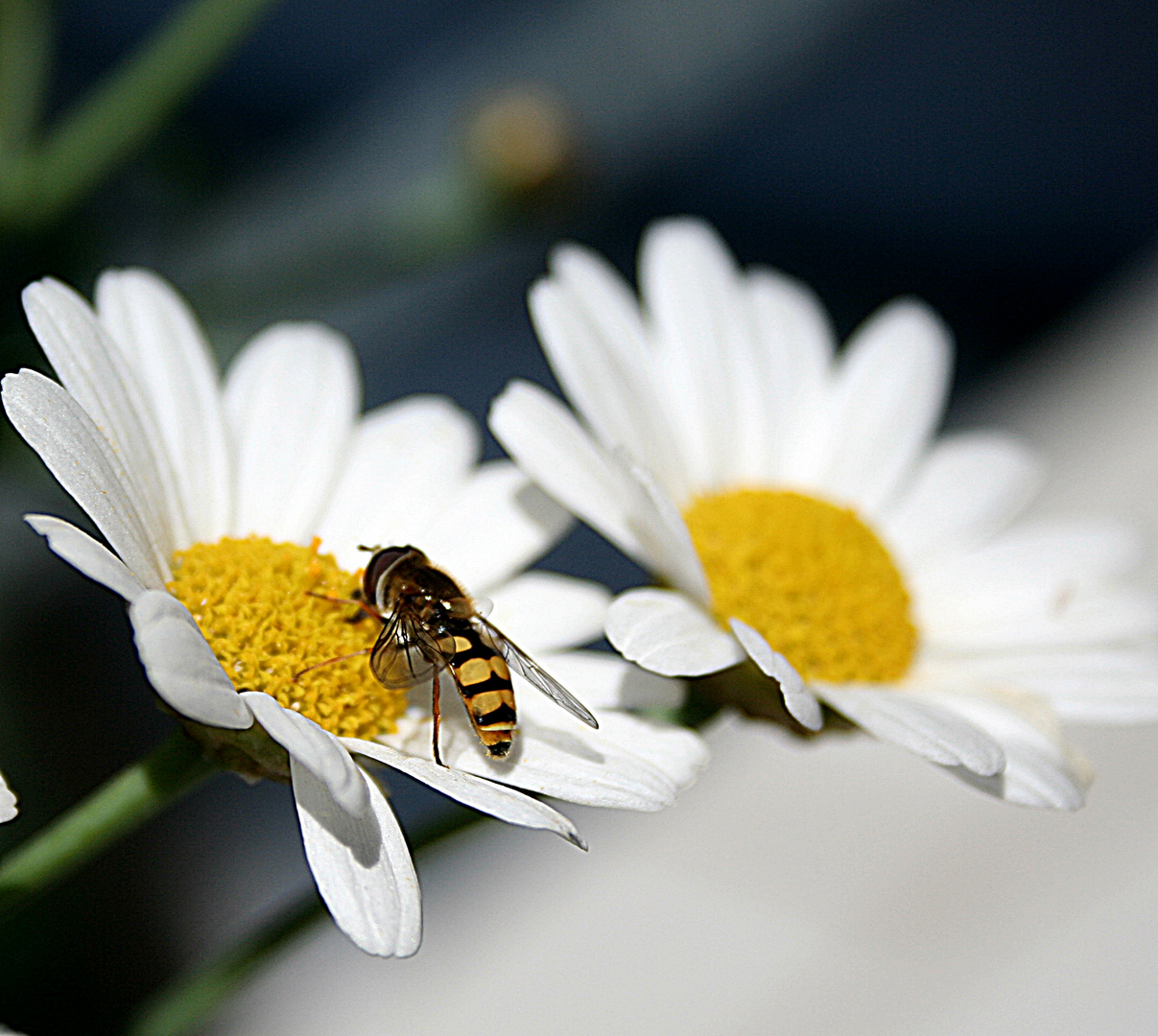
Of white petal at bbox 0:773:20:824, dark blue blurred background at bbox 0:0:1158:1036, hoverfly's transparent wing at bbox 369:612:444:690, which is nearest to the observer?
white petal at bbox 0:773:20:824

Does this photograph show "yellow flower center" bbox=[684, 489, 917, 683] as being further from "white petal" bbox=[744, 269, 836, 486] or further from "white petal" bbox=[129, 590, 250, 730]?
"white petal" bbox=[129, 590, 250, 730]

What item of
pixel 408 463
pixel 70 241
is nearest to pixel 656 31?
pixel 70 241

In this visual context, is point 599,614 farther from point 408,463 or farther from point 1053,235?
point 1053,235

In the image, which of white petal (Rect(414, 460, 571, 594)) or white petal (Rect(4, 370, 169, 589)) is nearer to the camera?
white petal (Rect(4, 370, 169, 589))

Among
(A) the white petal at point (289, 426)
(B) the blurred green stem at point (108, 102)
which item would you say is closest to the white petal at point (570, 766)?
(A) the white petal at point (289, 426)

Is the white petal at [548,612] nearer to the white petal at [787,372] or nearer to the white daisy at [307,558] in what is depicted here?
the white daisy at [307,558]

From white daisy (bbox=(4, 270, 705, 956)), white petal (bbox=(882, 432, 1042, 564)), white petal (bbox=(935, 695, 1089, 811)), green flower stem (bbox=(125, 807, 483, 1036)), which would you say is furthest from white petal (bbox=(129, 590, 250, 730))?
white petal (bbox=(882, 432, 1042, 564))
